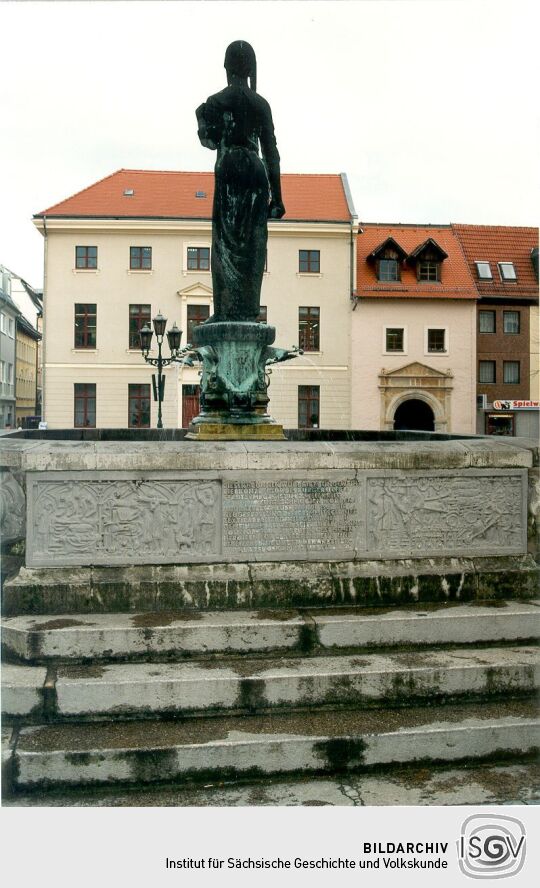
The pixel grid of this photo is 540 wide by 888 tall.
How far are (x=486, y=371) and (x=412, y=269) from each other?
6086 millimetres

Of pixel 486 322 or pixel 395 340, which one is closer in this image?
pixel 395 340

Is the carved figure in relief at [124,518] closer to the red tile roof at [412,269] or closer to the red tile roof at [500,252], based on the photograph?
the red tile roof at [412,269]

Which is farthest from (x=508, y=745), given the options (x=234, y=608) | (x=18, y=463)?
(x=18, y=463)

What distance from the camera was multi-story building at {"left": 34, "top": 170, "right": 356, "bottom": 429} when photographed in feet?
122

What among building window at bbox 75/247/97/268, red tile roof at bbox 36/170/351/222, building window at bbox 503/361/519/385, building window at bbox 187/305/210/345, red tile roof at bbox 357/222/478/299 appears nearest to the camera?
red tile roof at bbox 36/170/351/222

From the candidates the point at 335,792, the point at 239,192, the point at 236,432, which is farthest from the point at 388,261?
the point at 335,792

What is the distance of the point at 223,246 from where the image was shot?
783cm

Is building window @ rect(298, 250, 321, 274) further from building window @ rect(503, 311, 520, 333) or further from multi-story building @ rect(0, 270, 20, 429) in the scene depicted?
multi-story building @ rect(0, 270, 20, 429)

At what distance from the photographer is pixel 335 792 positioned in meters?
4.00

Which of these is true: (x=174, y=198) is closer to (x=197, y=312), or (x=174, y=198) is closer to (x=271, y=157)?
(x=197, y=312)

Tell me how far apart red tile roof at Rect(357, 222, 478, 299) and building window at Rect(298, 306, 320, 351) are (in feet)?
7.81

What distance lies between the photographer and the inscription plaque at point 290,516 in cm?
539

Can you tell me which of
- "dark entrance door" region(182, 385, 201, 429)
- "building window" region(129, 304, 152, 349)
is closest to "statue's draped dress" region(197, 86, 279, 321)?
"dark entrance door" region(182, 385, 201, 429)

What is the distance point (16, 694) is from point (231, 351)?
4.07 meters
